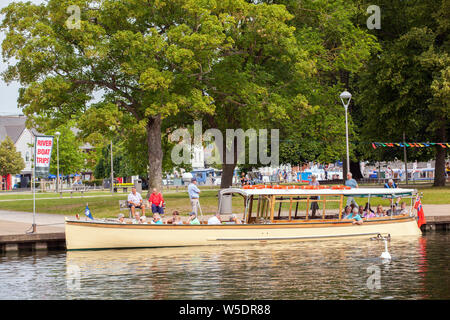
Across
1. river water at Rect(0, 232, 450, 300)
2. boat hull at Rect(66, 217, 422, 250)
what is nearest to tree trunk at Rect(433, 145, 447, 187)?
river water at Rect(0, 232, 450, 300)

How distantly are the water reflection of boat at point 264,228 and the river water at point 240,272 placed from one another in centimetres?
53

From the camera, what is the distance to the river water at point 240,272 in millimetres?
17891

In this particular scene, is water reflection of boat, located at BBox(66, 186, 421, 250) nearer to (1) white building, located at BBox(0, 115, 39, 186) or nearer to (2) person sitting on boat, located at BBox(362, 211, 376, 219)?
(2) person sitting on boat, located at BBox(362, 211, 376, 219)

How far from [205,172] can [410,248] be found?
121m

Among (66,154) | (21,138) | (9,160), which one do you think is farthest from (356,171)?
(21,138)

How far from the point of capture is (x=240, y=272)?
2130 centimetres

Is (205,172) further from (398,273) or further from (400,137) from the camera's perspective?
(398,273)

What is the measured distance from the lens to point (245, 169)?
110438mm

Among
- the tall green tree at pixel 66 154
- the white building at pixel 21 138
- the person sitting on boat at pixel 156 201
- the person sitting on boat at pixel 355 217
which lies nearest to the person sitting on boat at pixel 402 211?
the person sitting on boat at pixel 355 217

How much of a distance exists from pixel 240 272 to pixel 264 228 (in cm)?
789

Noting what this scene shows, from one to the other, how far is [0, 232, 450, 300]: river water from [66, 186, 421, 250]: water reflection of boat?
533 mm
